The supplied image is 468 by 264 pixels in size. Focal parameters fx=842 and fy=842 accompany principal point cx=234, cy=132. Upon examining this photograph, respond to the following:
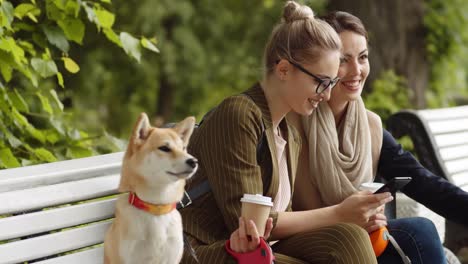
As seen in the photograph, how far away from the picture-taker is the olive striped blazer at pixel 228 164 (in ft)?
8.65

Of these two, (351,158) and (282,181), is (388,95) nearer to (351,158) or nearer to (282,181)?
(351,158)

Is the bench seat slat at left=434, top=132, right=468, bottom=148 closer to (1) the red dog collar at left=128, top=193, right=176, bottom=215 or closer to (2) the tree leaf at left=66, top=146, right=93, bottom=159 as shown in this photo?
(2) the tree leaf at left=66, top=146, right=93, bottom=159

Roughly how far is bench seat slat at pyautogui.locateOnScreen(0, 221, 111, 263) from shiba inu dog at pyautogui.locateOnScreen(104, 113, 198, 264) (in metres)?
0.32

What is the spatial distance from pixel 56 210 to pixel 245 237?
22.4 inches

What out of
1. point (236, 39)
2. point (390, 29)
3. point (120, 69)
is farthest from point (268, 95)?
point (236, 39)

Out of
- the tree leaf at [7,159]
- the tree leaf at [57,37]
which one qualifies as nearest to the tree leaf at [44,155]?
the tree leaf at [7,159]

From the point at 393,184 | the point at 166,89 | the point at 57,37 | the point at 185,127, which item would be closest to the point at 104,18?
the point at 57,37

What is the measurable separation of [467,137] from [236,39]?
894 centimetres

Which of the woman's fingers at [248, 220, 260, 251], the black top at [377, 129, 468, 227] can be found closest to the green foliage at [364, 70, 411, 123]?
the black top at [377, 129, 468, 227]

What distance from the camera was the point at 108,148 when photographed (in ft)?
13.3

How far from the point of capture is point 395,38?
7758mm

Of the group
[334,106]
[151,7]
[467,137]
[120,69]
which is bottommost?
[120,69]

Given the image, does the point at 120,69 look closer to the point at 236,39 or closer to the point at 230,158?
the point at 236,39

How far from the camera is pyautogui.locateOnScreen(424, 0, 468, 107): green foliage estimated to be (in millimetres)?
8078
